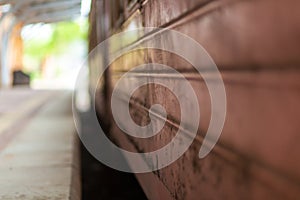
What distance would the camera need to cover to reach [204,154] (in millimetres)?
1656

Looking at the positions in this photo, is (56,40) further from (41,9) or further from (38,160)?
(38,160)

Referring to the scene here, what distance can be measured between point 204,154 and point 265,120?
0.59m

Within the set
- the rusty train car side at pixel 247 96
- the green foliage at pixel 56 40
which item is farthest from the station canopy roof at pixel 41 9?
the green foliage at pixel 56 40

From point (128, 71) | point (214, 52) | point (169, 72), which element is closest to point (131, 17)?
point (128, 71)

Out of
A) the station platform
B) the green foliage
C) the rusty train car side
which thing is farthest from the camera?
the green foliage

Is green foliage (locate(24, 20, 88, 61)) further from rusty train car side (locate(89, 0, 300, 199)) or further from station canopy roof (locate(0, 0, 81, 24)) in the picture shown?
rusty train car side (locate(89, 0, 300, 199))

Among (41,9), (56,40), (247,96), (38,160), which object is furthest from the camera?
(56,40)

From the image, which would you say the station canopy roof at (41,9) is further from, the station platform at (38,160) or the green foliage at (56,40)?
the green foliage at (56,40)

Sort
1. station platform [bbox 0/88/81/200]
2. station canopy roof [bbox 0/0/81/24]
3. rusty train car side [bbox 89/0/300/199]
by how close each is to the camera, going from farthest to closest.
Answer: station canopy roof [bbox 0/0/81/24]
station platform [bbox 0/88/81/200]
rusty train car side [bbox 89/0/300/199]

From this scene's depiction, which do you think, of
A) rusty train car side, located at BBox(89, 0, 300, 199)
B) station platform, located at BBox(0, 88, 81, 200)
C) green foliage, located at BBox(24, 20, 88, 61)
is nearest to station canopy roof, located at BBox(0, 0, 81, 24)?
station platform, located at BBox(0, 88, 81, 200)

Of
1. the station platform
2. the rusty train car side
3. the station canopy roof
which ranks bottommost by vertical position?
the station platform

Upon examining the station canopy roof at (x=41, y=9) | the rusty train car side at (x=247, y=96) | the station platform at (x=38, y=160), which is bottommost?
the station platform at (x=38, y=160)

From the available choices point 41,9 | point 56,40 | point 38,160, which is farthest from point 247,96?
point 56,40

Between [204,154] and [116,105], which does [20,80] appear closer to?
[116,105]
